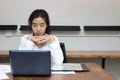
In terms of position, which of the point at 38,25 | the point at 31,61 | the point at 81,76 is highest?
the point at 38,25

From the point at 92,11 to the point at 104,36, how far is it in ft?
1.46

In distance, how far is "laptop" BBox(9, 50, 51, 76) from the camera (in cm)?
159

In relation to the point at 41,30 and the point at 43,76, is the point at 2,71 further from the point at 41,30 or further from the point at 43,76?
the point at 41,30

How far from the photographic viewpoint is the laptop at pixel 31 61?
159 cm

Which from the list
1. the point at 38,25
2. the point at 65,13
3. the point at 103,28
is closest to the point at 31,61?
the point at 38,25

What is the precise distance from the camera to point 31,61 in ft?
5.23

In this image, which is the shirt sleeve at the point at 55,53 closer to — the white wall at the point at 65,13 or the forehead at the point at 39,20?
the forehead at the point at 39,20

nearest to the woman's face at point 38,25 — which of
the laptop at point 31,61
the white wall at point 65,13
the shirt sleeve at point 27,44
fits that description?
the shirt sleeve at point 27,44

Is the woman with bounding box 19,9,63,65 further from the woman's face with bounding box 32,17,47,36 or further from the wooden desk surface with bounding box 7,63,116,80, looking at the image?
the wooden desk surface with bounding box 7,63,116,80

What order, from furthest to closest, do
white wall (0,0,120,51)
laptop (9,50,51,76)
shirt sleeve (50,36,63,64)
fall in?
white wall (0,0,120,51) → shirt sleeve (50,36,63,64) → laptop (9,50,51,76)

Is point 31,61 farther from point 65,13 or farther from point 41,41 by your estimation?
point 65,13

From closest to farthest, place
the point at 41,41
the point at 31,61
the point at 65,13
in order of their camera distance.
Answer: the point at 31,61
the point at 41,41
the point at 65,13

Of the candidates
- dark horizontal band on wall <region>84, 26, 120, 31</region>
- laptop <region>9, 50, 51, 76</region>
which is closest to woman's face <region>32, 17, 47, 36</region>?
laptop <region>9, 50, 51, 76</region>

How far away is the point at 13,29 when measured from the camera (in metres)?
3.57
